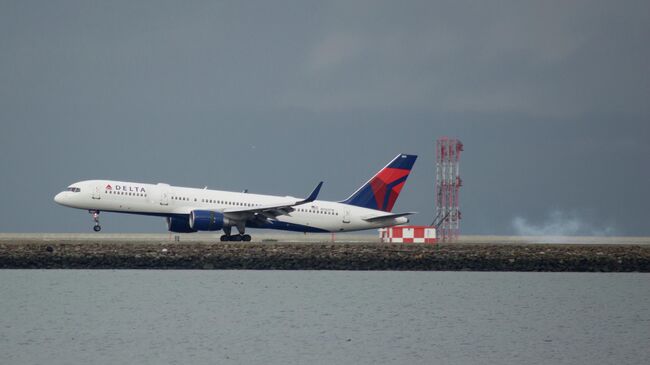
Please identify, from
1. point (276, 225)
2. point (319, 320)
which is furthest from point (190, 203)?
point (319, 320)

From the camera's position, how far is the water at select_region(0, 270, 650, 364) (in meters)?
32.6

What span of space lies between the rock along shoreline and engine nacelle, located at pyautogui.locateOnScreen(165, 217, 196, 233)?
5.24m

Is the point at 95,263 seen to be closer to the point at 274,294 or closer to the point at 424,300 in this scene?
the point at 274,294

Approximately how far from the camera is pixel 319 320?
40875mm

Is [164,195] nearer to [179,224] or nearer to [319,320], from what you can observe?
[179,224]

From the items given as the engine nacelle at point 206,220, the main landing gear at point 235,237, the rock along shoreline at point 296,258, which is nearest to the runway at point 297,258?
the rock along shoreline at point 296,258

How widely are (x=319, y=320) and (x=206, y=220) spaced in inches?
1077

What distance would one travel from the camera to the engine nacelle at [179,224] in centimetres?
6819

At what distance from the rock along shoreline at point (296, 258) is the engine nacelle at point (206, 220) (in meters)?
3.82

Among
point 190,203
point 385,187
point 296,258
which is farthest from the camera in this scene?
point 385,187

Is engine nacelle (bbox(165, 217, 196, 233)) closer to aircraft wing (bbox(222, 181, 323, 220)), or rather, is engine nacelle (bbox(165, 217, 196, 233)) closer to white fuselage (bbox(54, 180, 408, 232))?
white fuselage (bbox(54, 180, 408, 232))

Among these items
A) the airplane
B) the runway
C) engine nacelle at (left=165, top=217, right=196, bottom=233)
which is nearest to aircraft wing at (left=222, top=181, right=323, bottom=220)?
the airplane

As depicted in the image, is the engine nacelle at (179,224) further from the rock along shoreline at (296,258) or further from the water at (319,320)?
the water at (319,320)

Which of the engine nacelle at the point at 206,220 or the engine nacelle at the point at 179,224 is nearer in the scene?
the engine nacelle at the point at 206,220
